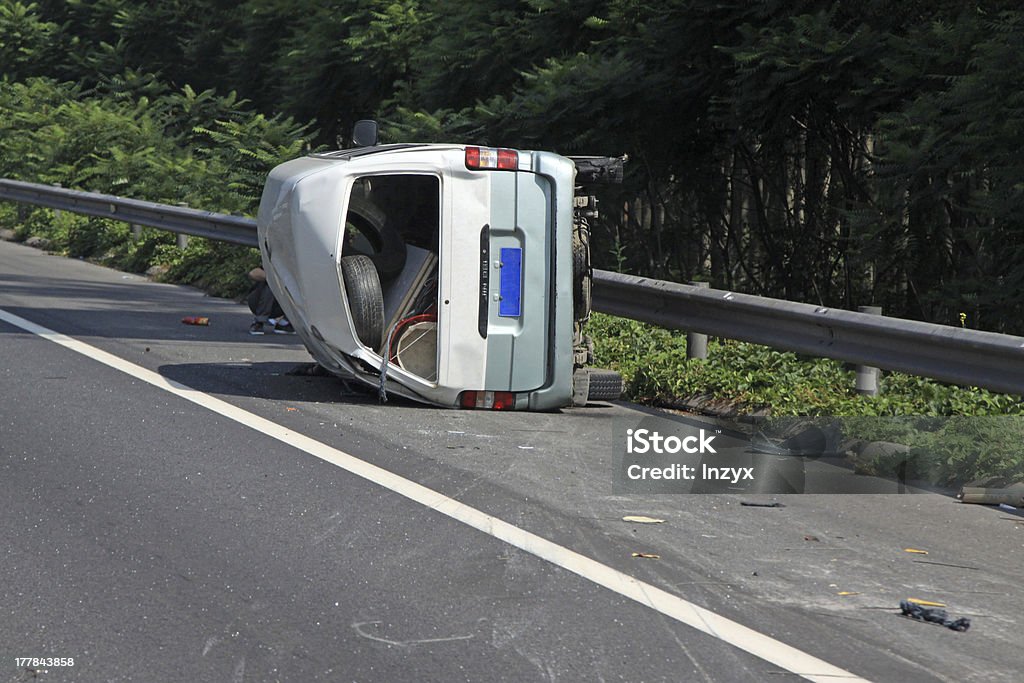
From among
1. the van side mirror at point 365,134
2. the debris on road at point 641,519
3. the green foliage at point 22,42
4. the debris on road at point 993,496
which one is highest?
the green foliage at point 22,42

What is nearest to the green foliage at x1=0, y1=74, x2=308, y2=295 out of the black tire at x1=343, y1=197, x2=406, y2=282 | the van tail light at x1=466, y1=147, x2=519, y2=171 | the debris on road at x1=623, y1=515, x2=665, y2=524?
the black tire at x1=343, y1=197, x2=406, y2=282

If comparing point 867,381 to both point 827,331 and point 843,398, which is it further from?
point 827,331

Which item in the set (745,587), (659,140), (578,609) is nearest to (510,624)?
(578,609)

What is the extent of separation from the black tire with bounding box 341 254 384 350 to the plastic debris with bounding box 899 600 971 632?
4421 millimetres

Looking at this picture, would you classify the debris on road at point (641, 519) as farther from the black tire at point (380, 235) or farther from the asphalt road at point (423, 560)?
the black tire at point (380, 235)

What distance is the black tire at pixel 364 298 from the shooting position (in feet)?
28.5

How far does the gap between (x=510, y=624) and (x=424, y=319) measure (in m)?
4.27

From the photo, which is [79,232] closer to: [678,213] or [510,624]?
[678,213]

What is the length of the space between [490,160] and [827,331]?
2.33 m

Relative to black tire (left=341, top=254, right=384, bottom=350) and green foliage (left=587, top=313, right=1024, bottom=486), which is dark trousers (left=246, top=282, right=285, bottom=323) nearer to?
green foliage (left=587, top=313, right=1024, bottom=486)

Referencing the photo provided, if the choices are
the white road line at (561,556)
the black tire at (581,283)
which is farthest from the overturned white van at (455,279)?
the white road line at (561,556)

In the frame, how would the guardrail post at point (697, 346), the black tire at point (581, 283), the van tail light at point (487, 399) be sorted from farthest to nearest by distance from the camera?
the guardrail post at point (697, 346) → the black tire at point (581, 283) → the van tail light at point (487, 399)

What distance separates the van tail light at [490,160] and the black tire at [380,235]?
45.9 inches

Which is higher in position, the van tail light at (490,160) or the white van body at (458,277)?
the van tail light at (490,160)
